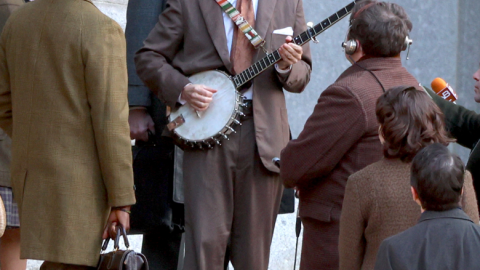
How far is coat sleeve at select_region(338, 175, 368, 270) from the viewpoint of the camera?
2898 mm

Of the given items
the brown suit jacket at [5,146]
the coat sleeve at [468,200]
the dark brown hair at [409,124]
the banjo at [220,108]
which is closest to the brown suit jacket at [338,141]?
the dark brown hair at [409,124]

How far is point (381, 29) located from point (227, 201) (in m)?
1.16

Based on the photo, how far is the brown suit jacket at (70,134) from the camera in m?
3.29

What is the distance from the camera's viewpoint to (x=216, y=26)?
13.3ft

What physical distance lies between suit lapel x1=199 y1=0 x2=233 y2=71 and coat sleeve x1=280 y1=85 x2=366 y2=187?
782 mm

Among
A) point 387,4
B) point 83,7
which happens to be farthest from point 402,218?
point 83,7

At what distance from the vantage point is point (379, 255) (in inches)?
100.0

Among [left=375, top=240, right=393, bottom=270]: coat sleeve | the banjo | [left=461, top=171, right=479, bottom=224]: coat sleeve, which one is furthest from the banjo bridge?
[left=375, top=240, right=393, bottom=270]: coat sleeve

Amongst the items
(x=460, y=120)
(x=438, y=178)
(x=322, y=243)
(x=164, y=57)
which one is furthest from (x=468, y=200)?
(x=164, y=57)

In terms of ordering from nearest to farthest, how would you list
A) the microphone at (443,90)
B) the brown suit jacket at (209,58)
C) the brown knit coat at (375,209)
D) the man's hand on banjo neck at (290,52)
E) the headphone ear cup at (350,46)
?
the brown knit coat at (375,209), the headphone ear cup at (350,46), the man's hand on banjo neck at (290,52), the brown suit jacket at (209,58), the microphone at (443,90)

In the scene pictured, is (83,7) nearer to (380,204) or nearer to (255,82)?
(255,82)

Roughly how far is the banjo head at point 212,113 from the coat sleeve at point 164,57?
92mm

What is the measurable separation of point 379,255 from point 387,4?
127 centimetres

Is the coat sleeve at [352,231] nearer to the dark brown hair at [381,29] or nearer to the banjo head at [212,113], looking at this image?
the dark brown hair at [381,29]
